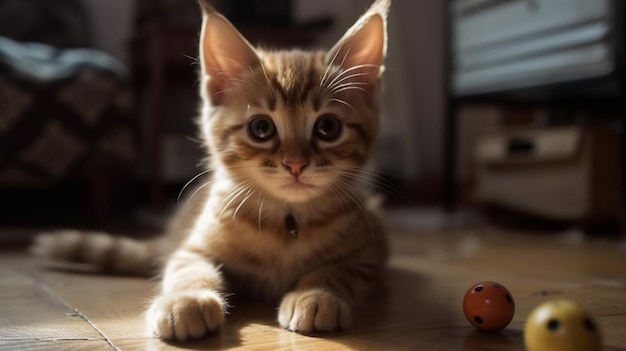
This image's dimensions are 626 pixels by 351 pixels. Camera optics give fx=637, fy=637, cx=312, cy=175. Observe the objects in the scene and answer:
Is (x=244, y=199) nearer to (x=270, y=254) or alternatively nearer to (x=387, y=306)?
(x=270, y=254)

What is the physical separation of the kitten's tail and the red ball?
33.9 inches

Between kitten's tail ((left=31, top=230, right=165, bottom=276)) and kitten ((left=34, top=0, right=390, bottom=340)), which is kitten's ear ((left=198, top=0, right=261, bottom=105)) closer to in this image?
kitten ((left=34, top=0, right=390, bottom=340))

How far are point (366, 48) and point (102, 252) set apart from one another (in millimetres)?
855

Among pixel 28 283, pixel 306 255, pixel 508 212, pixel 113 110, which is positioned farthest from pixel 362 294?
pixel 508 212

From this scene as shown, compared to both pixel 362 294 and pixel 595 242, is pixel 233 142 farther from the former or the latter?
pixel 595 242

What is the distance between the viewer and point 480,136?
11.0 ft

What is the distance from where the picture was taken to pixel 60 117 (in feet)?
8.07

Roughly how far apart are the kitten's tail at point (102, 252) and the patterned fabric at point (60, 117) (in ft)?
2.84

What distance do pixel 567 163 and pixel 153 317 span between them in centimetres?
223

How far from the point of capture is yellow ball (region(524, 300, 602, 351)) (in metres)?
0.78

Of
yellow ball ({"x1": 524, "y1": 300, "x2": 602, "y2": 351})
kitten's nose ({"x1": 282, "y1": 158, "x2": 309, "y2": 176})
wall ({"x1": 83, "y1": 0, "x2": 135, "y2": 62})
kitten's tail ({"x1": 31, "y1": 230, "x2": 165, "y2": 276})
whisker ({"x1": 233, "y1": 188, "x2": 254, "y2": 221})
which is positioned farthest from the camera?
wall ({"x1": 83, "y1": 0, "x2": 135, "y2": 62})

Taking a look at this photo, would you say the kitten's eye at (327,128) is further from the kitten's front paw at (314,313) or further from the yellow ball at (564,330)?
the yellow ball at (564,330)

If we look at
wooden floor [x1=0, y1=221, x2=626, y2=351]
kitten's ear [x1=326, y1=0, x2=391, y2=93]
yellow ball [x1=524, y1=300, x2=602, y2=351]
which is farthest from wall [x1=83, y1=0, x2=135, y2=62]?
yellow ball [x1=524, y1=300, x2=602, y2=351]

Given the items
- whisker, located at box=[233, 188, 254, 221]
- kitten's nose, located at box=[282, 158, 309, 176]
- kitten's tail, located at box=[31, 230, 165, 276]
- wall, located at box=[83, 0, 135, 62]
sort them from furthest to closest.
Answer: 1. wall, located at box=[83, 0, 135, 62]
2. kitten's tail, located at box=[31, 230, 165, 276]
3. whisker, located at box=[233, 188, 254, 221]
4. kitten's nose, located at box=[282, 158, 309, 176]
